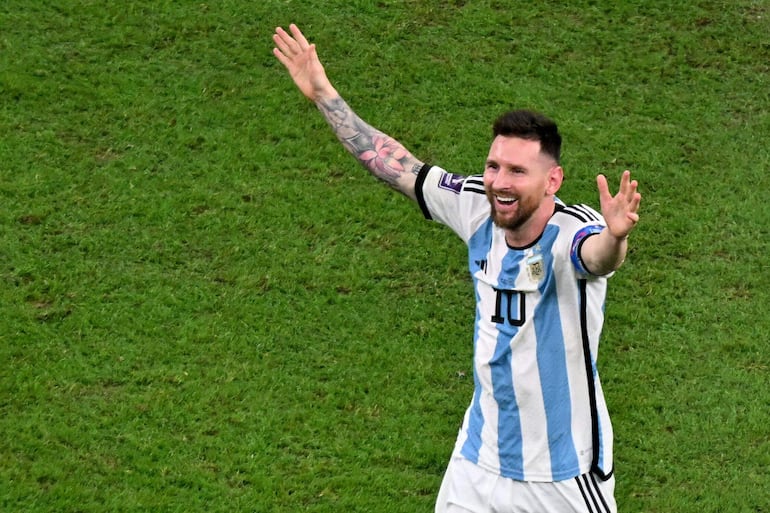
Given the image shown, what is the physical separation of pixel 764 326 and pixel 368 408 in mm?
2938

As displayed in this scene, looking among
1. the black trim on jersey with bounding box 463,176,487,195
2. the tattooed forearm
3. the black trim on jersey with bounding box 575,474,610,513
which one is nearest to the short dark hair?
the black trim on jersey with bounding box 463,176,487,195

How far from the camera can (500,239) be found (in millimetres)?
5949

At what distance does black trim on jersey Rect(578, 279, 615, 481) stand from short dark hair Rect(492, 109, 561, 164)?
0.63 meters

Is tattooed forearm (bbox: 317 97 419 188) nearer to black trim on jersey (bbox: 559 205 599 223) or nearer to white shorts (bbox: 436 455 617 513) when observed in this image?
black trim on jersey (bbox: 559 205 599 223)

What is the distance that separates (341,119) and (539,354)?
1.70 metres

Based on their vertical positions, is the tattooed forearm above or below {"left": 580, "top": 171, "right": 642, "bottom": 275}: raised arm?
above

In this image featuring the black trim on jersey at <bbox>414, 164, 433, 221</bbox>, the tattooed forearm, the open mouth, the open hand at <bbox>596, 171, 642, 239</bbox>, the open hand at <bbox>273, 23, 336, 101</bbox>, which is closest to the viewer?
the open hand at <bbox>596, 171, 642, 239</bbox>

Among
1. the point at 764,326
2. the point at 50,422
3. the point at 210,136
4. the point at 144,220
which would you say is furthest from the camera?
the point at 210,136

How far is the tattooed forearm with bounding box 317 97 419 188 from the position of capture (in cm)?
652

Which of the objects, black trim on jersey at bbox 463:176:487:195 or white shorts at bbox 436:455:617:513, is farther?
black trim on jersey at bbox 463:176:487:195

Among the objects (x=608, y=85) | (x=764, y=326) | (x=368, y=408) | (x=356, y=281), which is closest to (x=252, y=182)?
(x=356, y=281)

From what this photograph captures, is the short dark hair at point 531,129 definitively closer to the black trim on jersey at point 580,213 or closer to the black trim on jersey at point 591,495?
the black trim on jersey at point 580,213

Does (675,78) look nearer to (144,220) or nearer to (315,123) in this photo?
(315,123)

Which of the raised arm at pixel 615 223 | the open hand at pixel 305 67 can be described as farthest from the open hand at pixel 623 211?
the open hand at pixel 305 67
